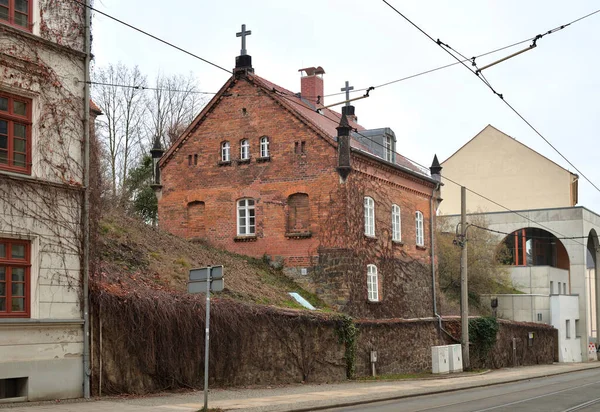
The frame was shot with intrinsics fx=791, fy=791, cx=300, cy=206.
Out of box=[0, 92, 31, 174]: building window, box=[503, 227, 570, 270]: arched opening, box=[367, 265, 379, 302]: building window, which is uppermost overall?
box=[0, 92, 31, 174]: building window

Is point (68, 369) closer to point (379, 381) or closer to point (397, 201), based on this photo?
point (379, 381)

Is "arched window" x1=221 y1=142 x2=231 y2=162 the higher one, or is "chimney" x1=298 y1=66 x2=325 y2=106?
"chimney" x1=298 y1=66 x2=325 y2=106

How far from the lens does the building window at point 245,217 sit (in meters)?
34.3

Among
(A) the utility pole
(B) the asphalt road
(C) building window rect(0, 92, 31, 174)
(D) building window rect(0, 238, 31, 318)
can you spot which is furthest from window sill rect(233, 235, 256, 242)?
(D) building window rect(0, 238, 31, 318)

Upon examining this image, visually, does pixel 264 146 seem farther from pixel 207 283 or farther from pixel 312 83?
pixel 207 283

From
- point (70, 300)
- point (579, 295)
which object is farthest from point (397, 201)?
point (579, 295)

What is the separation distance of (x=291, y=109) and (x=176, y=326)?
15036 mm

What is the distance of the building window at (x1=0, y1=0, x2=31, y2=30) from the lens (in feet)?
55.7

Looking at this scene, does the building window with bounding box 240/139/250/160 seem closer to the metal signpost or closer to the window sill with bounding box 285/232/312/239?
the window sill with bounding box 285/232/312/239

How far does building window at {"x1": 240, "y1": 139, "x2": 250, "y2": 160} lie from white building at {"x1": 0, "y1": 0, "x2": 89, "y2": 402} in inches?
628

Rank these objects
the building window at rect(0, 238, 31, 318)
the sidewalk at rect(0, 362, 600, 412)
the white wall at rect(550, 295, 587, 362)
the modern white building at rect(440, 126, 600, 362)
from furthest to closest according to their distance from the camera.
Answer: the modern white building at rect(440, 126, 600, 362), the white wall at rect(550, 295, 587, 362), the building window at rect(0, 238, 31, 318), the sidewalk at rect(0, 362, 600, 412)

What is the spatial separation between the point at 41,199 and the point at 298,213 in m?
16.8

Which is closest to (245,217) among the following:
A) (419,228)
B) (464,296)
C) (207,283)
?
(419,228)

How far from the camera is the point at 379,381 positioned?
90.7 ft
